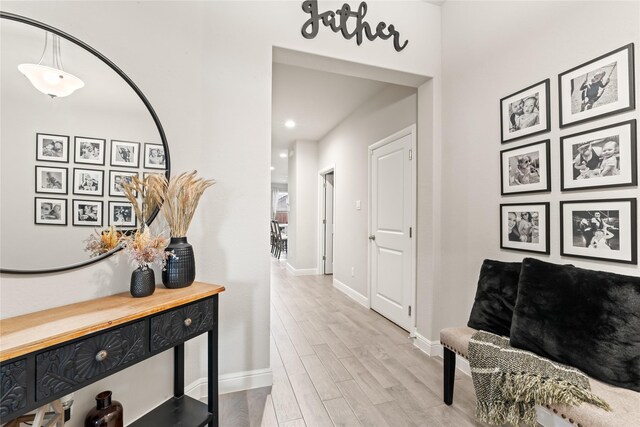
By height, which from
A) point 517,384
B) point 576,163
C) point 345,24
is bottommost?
point 517,384

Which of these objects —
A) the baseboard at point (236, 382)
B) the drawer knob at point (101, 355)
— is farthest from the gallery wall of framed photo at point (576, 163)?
the drawer knob at point (101, 355)

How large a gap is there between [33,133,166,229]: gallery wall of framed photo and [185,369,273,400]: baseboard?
1130 millimetres

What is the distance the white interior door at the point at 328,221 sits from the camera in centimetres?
564

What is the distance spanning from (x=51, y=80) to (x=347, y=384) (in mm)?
2368

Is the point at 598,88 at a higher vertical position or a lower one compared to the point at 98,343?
higher

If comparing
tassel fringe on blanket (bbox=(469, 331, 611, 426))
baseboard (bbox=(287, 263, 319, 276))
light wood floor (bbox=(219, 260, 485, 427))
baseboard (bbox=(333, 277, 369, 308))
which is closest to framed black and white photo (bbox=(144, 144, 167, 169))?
light wood floor (bbox=(219, 260, 485, 427))

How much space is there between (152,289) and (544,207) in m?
2.16

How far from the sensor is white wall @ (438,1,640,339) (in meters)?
1.41

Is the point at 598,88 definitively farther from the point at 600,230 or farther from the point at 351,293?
the point at 351,293

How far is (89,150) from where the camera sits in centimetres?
131

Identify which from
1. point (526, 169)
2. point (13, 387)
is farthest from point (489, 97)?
point (13, 387)

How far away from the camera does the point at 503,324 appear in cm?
164

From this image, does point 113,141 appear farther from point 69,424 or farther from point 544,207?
point 544,207

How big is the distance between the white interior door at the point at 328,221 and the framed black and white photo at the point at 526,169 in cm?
390
